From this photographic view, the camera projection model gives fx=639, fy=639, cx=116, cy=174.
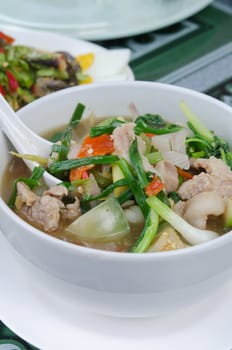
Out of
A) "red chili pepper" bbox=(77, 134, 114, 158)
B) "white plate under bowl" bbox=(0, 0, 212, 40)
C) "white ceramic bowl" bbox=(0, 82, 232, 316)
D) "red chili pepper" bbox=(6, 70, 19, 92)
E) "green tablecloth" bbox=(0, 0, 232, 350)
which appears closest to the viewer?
"white ceramic bowl" bbox=(0, 82, 232, 316)

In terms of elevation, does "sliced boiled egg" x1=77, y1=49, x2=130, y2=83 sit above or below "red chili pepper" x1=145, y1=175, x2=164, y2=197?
below

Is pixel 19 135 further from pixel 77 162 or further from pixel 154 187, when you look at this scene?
pixel 154 187

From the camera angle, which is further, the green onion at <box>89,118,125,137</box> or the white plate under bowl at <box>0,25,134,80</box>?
the white plate under bowl at <box>0,25,134,80</box>

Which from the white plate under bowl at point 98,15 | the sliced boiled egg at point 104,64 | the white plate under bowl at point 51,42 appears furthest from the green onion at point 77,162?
the white plate under bowl at point 98,15

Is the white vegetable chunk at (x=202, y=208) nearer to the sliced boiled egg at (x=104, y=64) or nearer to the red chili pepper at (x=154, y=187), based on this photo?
the red chili pepper at (x=154, y=187)

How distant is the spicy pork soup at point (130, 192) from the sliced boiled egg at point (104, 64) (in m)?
0.75

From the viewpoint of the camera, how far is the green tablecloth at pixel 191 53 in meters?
2.07

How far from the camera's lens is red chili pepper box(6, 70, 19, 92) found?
1.84m

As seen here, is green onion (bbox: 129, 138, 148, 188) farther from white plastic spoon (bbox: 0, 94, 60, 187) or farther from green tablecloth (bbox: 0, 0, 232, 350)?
green tablecloth (bbox: 0, 0, 232, 350)

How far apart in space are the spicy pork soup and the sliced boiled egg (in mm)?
753

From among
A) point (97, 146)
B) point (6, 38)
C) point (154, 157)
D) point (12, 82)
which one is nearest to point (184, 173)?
point (154, 157)

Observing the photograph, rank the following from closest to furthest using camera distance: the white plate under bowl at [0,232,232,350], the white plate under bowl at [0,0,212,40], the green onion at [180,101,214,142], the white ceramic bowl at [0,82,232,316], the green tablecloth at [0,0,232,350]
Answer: the white ceramic bowl at [0,82,232,316] → the white plate under bowl at [0,232,232,350] → the green onion at [180,101,214,142] → the green tablecloth at [0,0,232,350] → the white plate under bowl at [0,0,212,40]

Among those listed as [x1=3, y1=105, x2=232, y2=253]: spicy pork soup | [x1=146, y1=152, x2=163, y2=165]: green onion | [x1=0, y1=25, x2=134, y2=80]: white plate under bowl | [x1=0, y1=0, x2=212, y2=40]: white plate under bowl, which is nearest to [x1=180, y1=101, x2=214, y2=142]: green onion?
[x1=3, y1=105, x2=232, y2=253]: spicy pork soup

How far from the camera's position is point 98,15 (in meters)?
2.29
